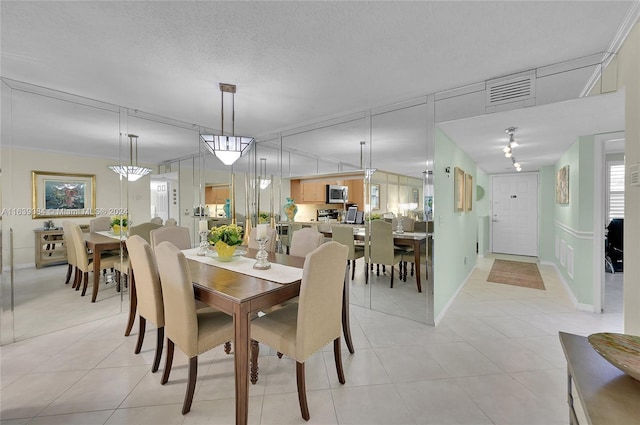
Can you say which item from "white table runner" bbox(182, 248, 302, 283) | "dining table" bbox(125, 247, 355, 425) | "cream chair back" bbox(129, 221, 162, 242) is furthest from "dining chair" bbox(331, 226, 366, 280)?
"cream chair back" bbox(129, 221, 162, 242)

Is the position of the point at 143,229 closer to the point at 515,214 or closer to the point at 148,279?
the point at 148,279

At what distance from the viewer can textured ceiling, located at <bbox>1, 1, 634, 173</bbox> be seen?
1.52m

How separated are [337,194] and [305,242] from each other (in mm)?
1907

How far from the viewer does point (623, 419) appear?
0.72 m

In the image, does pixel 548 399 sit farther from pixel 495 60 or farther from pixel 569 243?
pixel 569 243

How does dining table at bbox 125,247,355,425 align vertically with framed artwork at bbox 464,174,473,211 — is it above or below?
below

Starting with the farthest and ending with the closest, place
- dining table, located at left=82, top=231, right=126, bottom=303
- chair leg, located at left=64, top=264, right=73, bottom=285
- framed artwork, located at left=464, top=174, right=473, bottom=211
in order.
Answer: framed artwork, located at left=464, top=174, right=473, bottom=211 < chair leg, located at left=64, top=264, right=73, bottom=285 < dining table, located at left=82, top=231, right=126, bottom=303

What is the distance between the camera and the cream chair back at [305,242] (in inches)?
108

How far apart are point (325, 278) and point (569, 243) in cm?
417

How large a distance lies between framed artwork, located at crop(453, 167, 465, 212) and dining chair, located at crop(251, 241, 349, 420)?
2.34 metres

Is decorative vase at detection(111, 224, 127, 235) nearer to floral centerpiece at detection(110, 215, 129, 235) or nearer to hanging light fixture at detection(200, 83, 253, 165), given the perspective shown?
floral centerpiece at detection(110, 215, 129, 235)

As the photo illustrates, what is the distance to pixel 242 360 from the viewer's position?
57.1 inches

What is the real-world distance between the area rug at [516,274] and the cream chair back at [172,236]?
15.0ft

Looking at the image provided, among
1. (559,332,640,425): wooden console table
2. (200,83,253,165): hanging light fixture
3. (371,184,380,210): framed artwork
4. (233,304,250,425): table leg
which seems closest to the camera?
(559,332,640,425): wooden console table
